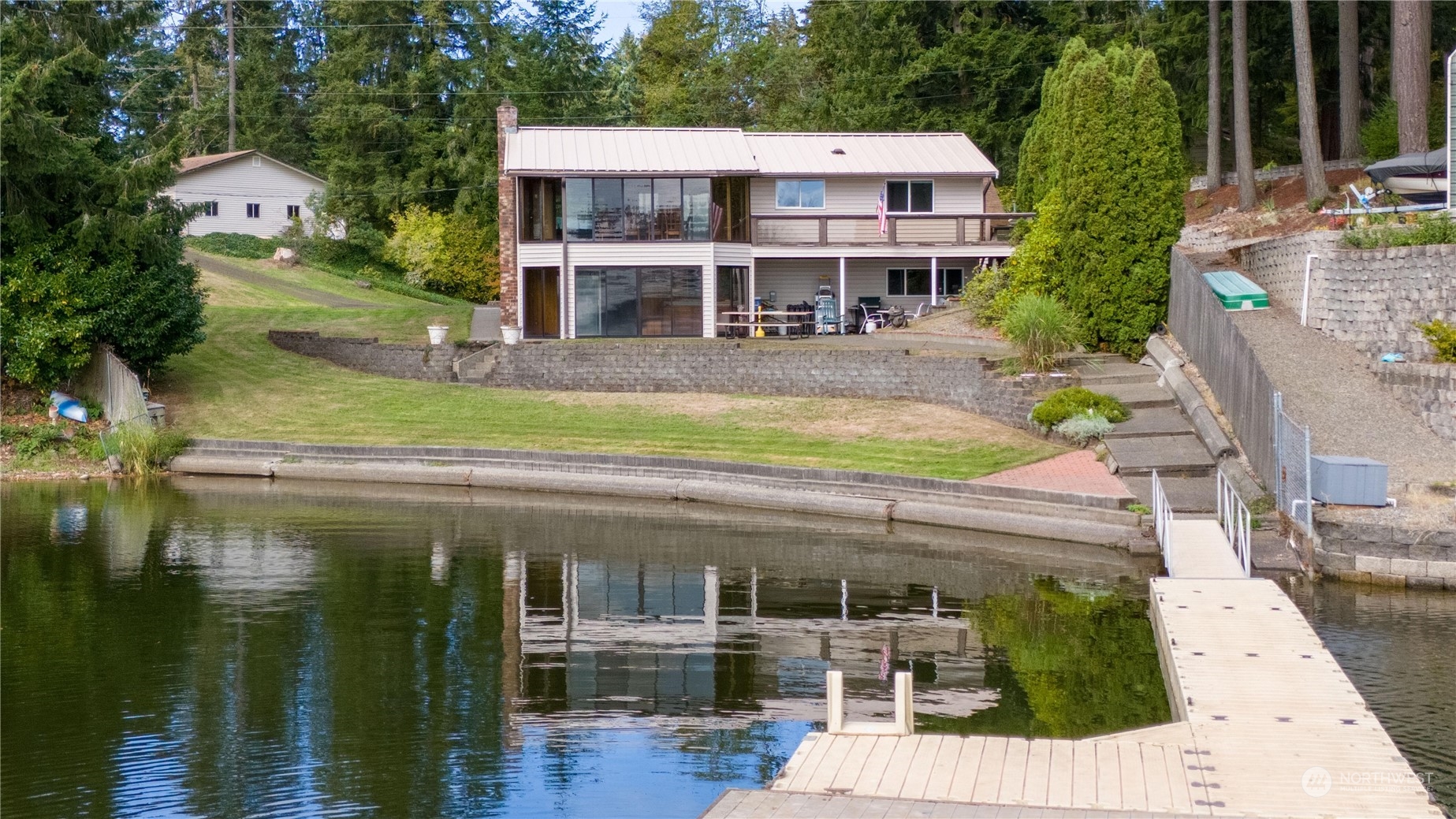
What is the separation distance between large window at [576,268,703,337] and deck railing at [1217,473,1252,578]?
19626 mm

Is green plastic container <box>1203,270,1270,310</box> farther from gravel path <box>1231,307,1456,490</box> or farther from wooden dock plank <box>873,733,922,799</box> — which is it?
wooden dock plank <box>873,733,922,799</box>

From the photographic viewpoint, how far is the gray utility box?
59.3ft

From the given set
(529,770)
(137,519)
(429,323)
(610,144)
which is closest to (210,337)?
(429,323)

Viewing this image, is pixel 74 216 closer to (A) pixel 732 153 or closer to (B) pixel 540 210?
(B) pixel 540 210

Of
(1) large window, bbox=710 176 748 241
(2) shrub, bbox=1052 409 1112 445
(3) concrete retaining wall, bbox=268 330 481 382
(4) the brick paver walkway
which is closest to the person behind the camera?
(4) the brick paver walkway

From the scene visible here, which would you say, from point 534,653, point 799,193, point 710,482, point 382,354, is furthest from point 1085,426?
point 382,354

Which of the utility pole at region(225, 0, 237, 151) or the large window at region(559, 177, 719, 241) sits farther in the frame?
the utility pole at region(225, 0, 237, 151)

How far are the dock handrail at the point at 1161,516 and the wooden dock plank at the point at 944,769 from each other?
27.2 feet

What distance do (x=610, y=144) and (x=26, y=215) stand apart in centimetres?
1541

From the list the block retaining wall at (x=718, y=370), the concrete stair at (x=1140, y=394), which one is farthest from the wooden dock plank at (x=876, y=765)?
the block retaining wall at (x=718, y=370)

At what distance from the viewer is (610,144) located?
39812 mm

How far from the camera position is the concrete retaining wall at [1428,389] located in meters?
21.2

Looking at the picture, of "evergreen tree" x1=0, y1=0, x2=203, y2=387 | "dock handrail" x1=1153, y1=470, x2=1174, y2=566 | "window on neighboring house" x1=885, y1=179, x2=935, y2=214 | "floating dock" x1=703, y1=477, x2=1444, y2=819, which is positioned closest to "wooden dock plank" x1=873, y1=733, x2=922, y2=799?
"floating dock" x1=703, y1=477, x2=1444, y2=819

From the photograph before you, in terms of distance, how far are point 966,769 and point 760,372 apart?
2341 centimetres
